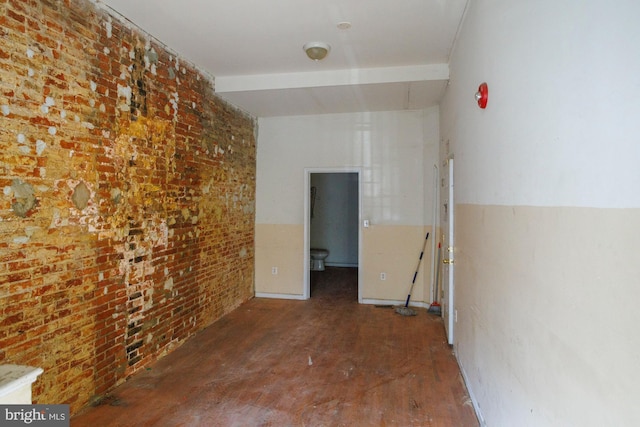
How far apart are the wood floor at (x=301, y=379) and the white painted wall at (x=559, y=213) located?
604 mm

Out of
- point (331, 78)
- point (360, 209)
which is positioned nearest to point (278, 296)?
point (360, 209)

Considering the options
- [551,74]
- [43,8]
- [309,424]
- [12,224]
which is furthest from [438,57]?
[12,224]

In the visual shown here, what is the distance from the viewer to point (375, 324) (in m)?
4.07

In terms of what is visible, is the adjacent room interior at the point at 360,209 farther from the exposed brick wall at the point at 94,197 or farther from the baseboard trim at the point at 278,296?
the baseboard trim at the point at 278,296

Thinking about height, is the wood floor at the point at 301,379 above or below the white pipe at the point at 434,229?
below

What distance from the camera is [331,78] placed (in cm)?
379

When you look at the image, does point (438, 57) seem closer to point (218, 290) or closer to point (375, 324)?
point (375, 324)

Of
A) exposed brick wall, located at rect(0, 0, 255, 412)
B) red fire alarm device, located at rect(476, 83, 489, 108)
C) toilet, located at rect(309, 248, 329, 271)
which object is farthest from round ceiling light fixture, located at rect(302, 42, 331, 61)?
toilet, located at rect(309, 248, 329, 271)

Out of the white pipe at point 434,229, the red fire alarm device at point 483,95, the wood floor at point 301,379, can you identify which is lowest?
the wood floor at point 301,379

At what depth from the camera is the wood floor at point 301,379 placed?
2.27m

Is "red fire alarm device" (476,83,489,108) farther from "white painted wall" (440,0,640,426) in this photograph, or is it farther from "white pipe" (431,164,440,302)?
"white pipe" (431,164,440,302)

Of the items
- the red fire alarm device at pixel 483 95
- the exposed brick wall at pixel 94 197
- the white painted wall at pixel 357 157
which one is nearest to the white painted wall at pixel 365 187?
the white painted wall at pixel 357 157

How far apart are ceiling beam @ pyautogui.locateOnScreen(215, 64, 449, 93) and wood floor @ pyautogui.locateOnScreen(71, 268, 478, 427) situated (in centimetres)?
279

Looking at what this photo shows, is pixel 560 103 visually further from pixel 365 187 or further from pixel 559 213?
pixel 365 187
